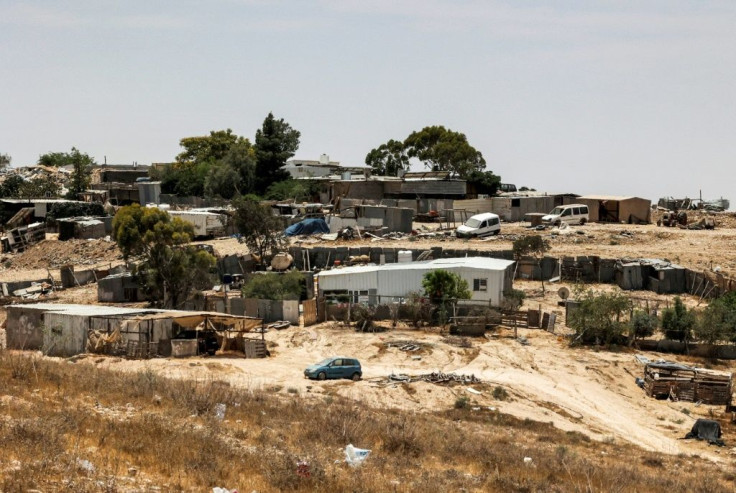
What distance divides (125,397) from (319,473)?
536 centimetres

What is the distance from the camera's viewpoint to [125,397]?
1614 centimetres

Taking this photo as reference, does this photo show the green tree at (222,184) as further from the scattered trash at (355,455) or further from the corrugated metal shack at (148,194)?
the scattered trash at (355,455)

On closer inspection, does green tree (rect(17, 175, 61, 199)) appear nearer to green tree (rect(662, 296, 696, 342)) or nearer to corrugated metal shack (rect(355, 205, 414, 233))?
corrugated metal shack (rect(355, 205, 414, 233))

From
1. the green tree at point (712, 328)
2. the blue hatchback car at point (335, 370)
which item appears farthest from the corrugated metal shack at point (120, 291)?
the green tree at point (712, 328)

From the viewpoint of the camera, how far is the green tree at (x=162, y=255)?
109 ft

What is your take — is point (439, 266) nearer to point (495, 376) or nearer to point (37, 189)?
point (495, 376)

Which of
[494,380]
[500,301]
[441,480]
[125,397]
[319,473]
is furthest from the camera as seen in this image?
[500,301]

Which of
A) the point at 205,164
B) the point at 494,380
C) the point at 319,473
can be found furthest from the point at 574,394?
the point at 205,164

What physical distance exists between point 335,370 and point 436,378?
2661mm

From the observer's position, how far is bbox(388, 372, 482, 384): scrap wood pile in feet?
77.6

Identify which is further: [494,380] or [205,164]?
[205,164]

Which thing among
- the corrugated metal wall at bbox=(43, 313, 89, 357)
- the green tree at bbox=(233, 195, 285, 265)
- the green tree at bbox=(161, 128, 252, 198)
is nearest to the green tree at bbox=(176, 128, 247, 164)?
the green tree at bbox=(161, 128, 252, 198)

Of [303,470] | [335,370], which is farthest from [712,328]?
[303,470]

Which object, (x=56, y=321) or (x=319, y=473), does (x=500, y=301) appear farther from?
(x=319, y=473)
